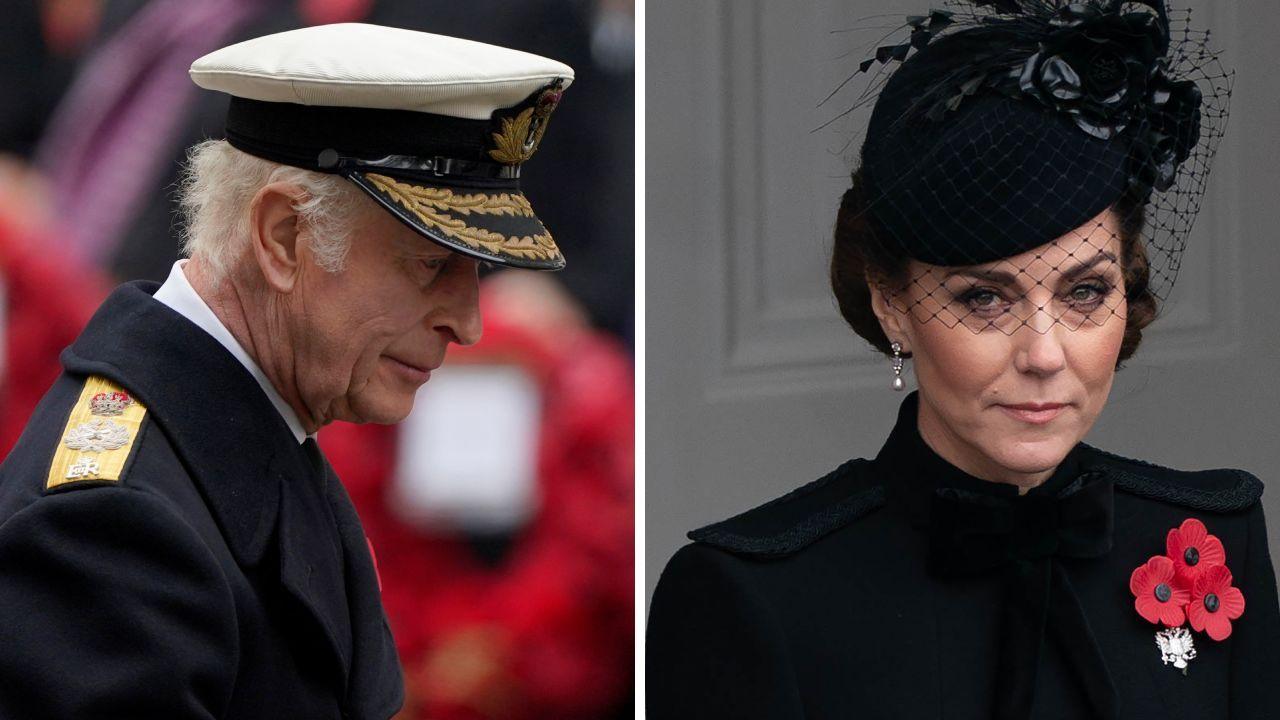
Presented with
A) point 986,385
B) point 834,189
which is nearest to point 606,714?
point 834,189

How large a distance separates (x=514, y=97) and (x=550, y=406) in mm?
1072

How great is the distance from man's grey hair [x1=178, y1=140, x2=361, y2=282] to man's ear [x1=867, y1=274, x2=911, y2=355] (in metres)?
0.70

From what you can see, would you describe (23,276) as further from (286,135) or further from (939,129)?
(939,129)

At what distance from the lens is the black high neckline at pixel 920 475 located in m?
1.98

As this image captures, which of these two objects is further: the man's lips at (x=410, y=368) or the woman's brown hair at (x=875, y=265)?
the woman's brown hair at (x=875, y=265)

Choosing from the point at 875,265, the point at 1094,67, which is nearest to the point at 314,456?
the point at 875,265

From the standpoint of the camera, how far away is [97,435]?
5.17 feet

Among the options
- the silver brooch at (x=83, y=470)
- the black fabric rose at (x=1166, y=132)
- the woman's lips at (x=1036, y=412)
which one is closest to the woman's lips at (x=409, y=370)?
the silver brooch at (x=83, y=470)

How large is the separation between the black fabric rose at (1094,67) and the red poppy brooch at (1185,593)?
1.91 ft

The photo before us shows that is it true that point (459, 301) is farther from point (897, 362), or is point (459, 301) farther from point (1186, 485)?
point (1186, 485)

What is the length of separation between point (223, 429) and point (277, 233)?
23 cm

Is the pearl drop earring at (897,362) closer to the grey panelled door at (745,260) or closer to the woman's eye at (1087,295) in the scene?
the woman's eye at (1087,295)

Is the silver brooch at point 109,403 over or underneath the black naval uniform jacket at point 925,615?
over

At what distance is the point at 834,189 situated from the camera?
109 inches
